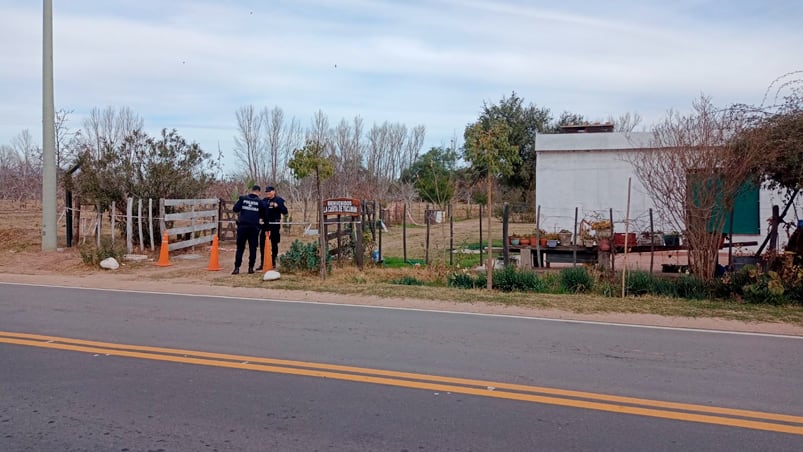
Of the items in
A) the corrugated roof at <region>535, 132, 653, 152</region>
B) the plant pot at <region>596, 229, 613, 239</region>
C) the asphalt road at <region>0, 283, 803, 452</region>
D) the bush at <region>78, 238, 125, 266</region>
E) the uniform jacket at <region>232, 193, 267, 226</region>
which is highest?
the corrugated roof at <region>535, 132, 653, 152</region>

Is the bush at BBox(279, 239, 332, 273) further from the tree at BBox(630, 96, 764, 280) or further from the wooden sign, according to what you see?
the tree at BBox(630, 96, 764, 280)

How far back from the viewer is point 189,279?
14664 millimetres

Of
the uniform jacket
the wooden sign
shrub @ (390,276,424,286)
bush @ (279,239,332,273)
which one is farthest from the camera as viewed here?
the wooden sign

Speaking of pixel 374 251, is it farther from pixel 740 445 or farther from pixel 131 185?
pixel 740 445

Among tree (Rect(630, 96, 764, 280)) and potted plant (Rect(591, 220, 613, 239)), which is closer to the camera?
tree (Rect(630, 96, 764, 280))

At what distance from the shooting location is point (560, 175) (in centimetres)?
2228

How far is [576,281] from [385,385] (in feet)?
24.7

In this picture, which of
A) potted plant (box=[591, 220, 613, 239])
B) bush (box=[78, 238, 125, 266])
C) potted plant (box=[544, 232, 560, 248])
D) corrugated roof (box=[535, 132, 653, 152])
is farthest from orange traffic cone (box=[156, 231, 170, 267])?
corrugated roof (box=[535, 132, 653, 152])

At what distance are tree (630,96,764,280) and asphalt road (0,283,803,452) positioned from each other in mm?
4120

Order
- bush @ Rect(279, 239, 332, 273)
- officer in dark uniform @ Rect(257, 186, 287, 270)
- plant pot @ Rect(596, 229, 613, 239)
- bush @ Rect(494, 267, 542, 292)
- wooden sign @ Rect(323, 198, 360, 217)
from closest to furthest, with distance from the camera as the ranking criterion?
bush @ Rect(494, 267, 542, 292)
plant pot @ Rect(596, 229, 613, 239)
bush @ Rect(279, 239, 332, 273)
wooden sign @ Rect(323, 198, 360, 217)
officer in dark uniform @ Rect(257, 186, 287, 270)

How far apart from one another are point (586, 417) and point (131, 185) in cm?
1755

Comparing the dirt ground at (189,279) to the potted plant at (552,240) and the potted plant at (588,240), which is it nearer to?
the potted plant at (588,240)

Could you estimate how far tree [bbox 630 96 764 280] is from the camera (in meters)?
12.2

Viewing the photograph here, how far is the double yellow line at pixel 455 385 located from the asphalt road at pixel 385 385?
2 centimetres
